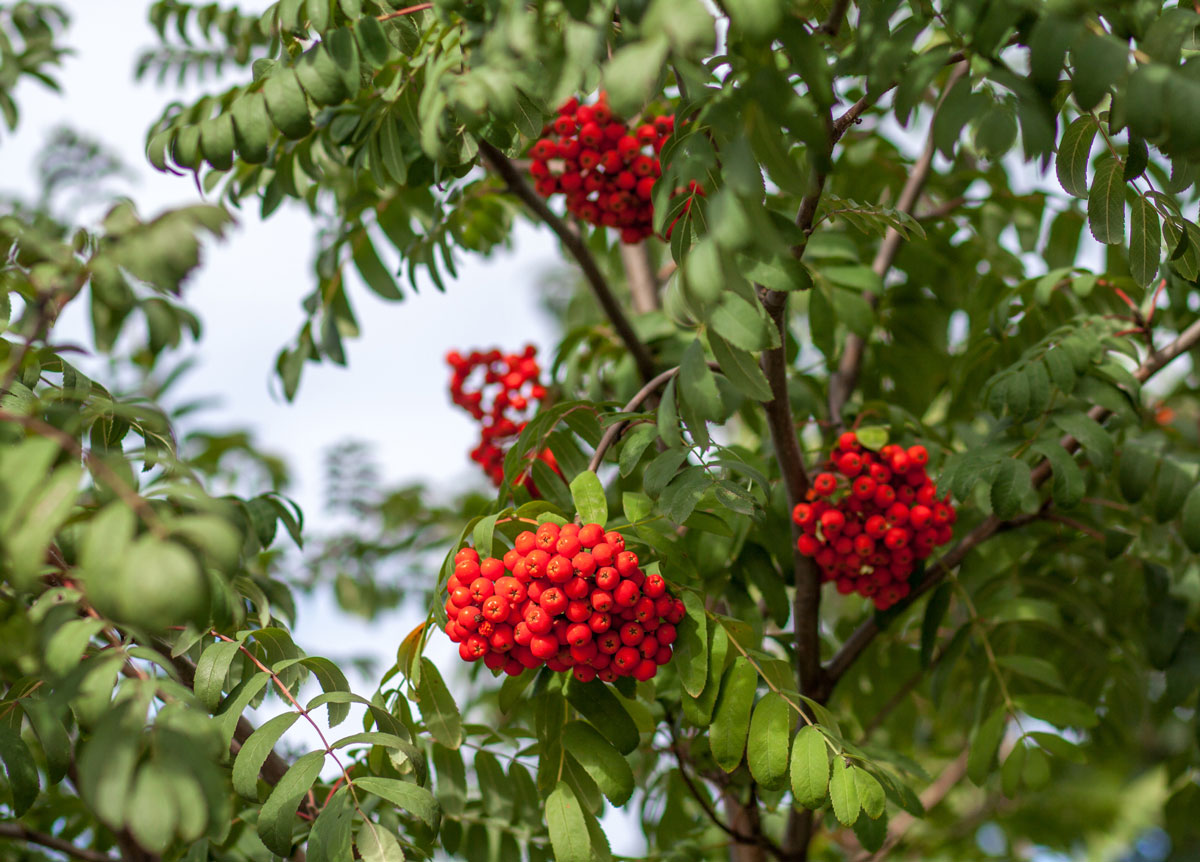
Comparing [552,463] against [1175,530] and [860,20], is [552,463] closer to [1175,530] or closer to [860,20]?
[860,20]

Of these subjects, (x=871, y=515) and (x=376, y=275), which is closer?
(x=871, y=515)

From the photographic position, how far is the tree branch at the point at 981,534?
103 inches

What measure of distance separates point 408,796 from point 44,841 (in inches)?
34.3

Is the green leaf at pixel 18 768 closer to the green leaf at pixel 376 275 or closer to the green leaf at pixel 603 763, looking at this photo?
the green leaf at pixel 603 763

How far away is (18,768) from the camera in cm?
181

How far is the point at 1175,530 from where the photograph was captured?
3178 mm

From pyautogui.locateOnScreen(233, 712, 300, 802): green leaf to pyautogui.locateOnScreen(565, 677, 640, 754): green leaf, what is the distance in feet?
2.02

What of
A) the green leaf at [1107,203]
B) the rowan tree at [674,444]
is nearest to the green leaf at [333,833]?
the rowan tree at [674,444]

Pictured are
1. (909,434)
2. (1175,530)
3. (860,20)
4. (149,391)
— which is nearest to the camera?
(860,20)

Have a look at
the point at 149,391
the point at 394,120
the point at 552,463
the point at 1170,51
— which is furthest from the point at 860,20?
the point at 149,391

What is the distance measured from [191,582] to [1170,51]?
1553 millimetres

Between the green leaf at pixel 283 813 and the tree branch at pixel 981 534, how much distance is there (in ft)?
4.88

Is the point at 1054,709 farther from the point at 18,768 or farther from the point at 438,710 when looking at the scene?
the point at 18,768

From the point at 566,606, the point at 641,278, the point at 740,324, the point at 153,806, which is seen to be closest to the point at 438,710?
the point at 566,606
